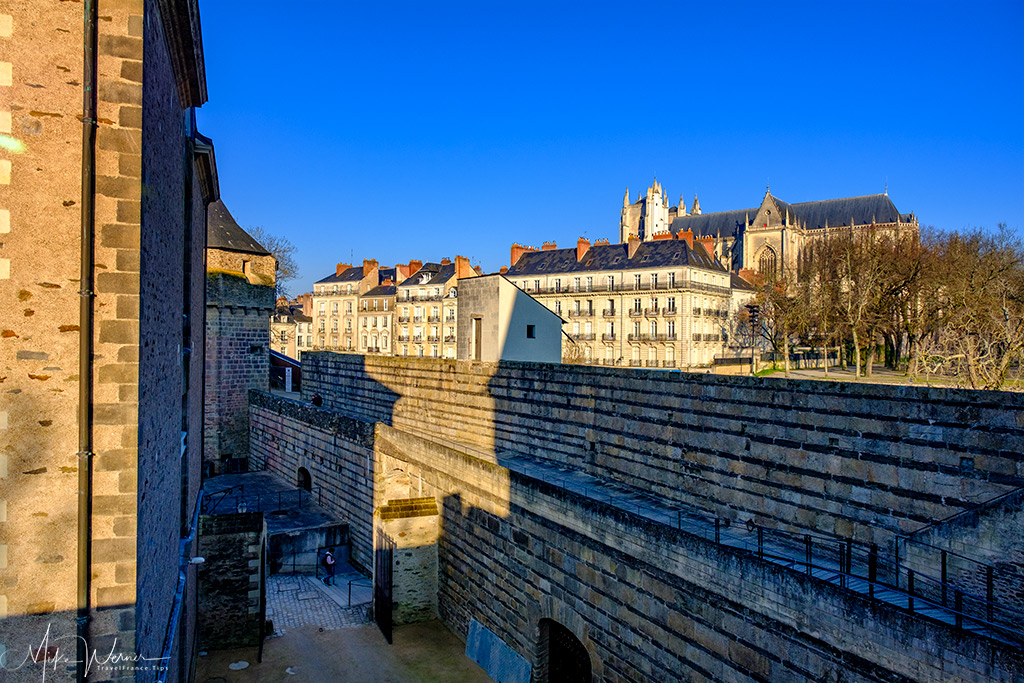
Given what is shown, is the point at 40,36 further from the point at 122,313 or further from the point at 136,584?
the point at 136,584

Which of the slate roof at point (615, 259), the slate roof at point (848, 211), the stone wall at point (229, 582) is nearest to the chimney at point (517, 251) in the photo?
the slate roof at point (615, 259)

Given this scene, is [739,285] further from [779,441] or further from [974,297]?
[779,441]

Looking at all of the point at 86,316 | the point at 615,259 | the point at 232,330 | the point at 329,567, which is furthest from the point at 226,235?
the point at 615,259

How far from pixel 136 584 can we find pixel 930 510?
707 cm

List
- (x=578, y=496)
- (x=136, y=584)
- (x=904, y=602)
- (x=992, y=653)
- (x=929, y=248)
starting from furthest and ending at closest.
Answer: (x=929, y=248)
(x=578, y=496)
(x=904, y=602)
(x=992, y=653)
(x=136, y=584)

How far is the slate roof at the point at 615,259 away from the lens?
4250 centimetres

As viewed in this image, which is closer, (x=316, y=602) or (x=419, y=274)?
(x=316, y=602)

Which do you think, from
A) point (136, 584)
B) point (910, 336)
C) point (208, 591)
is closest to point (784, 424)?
point (136, 584)

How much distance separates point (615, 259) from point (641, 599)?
38.1 metres

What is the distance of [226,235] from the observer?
21.9 meters

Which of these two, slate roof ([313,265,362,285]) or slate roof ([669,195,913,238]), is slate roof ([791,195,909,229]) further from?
slate roof ([313,265,362,285])

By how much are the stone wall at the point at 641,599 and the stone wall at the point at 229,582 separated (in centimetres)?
310

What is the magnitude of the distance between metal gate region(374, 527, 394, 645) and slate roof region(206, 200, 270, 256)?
1243cm

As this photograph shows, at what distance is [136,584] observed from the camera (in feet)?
14.3
